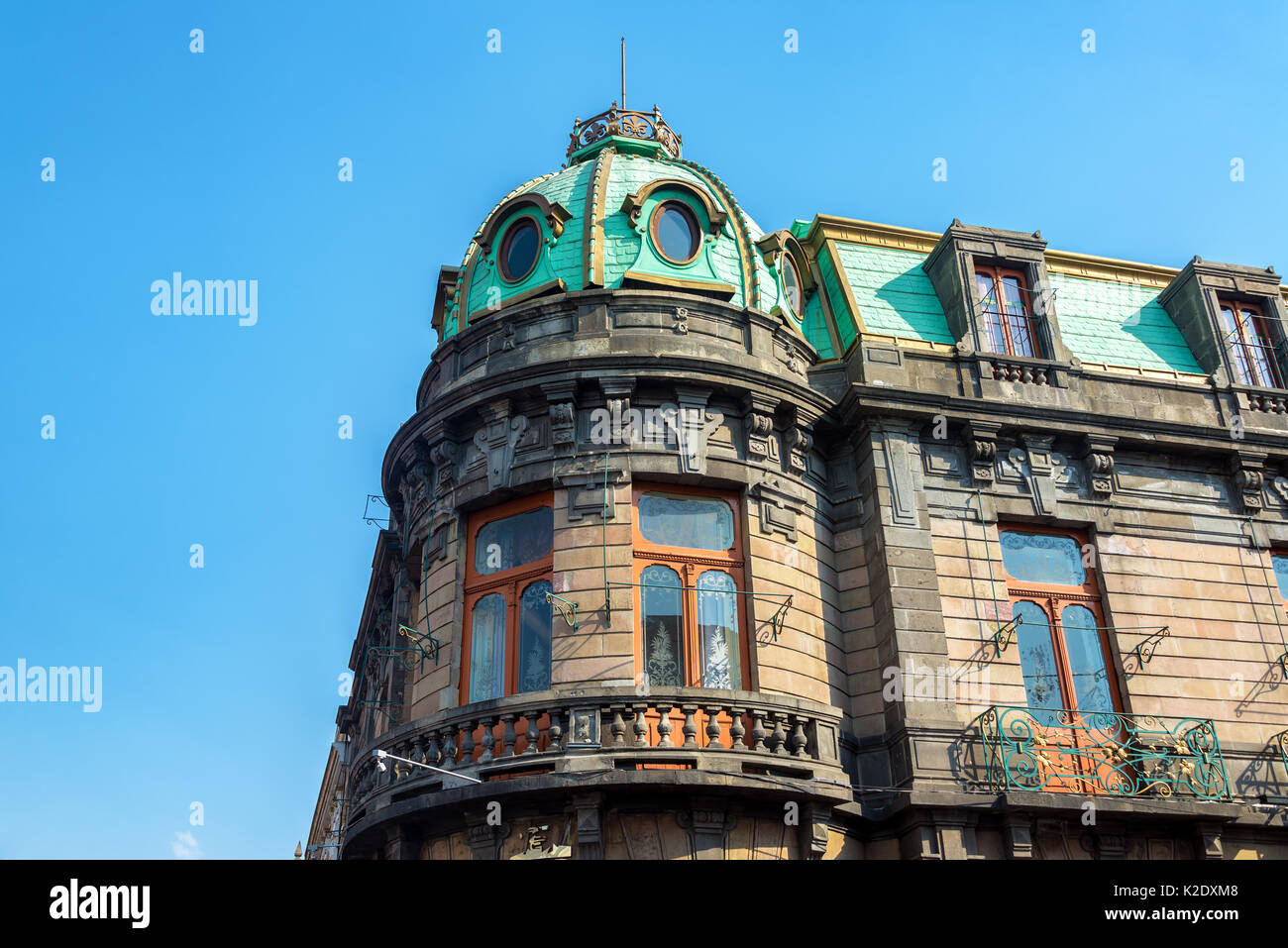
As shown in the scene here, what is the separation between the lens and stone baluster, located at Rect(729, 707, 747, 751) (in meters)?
16.5

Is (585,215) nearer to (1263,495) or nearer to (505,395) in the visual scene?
(505,395)

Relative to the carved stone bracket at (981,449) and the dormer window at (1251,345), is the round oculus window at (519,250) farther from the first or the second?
the dormer window at (1251,345)

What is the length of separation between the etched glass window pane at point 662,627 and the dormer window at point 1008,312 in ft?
26.8

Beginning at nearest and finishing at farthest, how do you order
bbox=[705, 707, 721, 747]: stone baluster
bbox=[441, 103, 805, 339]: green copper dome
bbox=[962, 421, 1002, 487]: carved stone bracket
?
bbox=[705, 707, 721, 747]: stone baluster
bbox=[962, 421, 1002, 487]: carved stone bracket
bbox=[441, 103, 805, 339]: green copper dome

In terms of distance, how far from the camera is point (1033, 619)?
1983cm

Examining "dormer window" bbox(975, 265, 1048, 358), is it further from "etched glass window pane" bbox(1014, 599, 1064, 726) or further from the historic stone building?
"etched glass window pane" bbox(1014, 599, 1064, 726)

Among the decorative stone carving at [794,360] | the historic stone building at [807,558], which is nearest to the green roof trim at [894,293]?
the historic stone building at [807,558]

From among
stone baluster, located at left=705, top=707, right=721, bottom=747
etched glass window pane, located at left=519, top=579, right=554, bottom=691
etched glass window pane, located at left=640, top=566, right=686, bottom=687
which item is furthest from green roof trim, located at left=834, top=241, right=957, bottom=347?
stone baluster, located at left=705, top=707, right=721, bottom=747

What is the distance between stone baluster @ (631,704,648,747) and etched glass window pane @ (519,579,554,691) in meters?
1.77

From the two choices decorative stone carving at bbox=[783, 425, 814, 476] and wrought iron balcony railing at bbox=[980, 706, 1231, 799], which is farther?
decorative stone carving at bbox=[783, 425, 814, 476]

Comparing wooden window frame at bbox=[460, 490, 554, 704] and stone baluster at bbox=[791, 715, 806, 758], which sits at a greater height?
wooden window frame at bbox=[460, 490, 554, 704]

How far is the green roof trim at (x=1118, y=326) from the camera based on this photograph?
76.8 feet

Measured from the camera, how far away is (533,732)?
16469 millimetres
